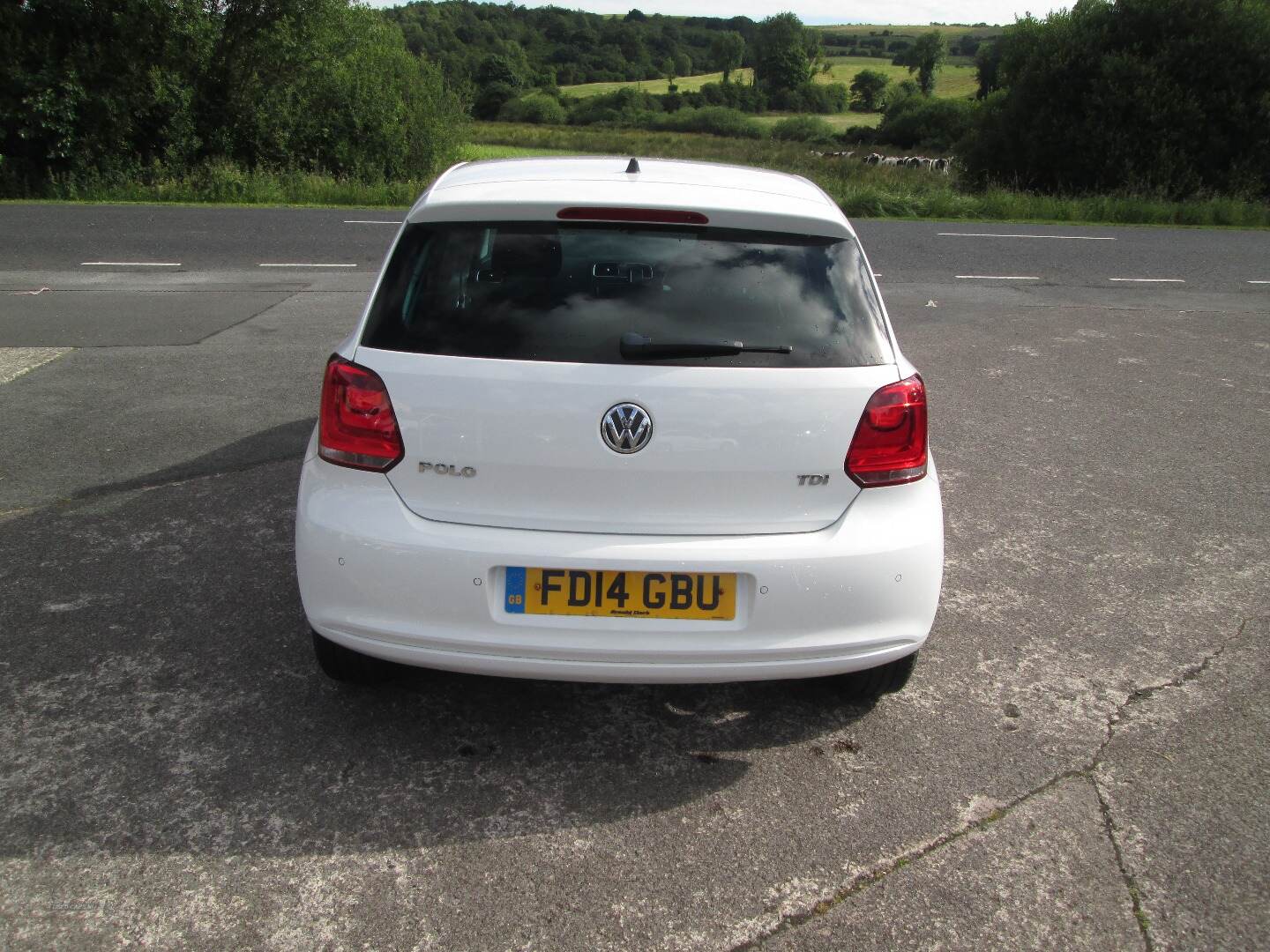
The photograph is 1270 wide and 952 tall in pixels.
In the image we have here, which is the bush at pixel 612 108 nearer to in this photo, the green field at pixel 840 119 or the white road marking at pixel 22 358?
the green field at pixel 840 119

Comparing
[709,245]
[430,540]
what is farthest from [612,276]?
[430,540]

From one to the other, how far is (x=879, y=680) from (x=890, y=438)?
2.75 ft

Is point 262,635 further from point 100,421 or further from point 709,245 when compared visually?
point 100,421

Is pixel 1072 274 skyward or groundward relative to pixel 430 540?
groundward

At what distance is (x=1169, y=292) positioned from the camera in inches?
484

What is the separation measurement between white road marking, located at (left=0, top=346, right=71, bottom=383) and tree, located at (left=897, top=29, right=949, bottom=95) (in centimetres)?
9122

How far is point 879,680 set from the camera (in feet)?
11.0

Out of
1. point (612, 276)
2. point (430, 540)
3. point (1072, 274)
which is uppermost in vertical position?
point (612, 276)

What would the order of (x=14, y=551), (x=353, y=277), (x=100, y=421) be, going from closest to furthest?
(x=14, y=551)
(x=100, y=421)
(x=353, y=277)

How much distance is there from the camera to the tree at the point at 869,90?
94.2 m

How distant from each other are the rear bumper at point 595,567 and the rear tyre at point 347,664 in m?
0.28

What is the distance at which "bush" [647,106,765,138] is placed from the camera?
77.4 metres

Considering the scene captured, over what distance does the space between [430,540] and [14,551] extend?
2698 millimetres

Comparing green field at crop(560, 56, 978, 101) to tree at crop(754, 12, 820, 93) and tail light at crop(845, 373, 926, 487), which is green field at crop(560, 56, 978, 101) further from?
tail light at crop(845, 373, 926, 487)
